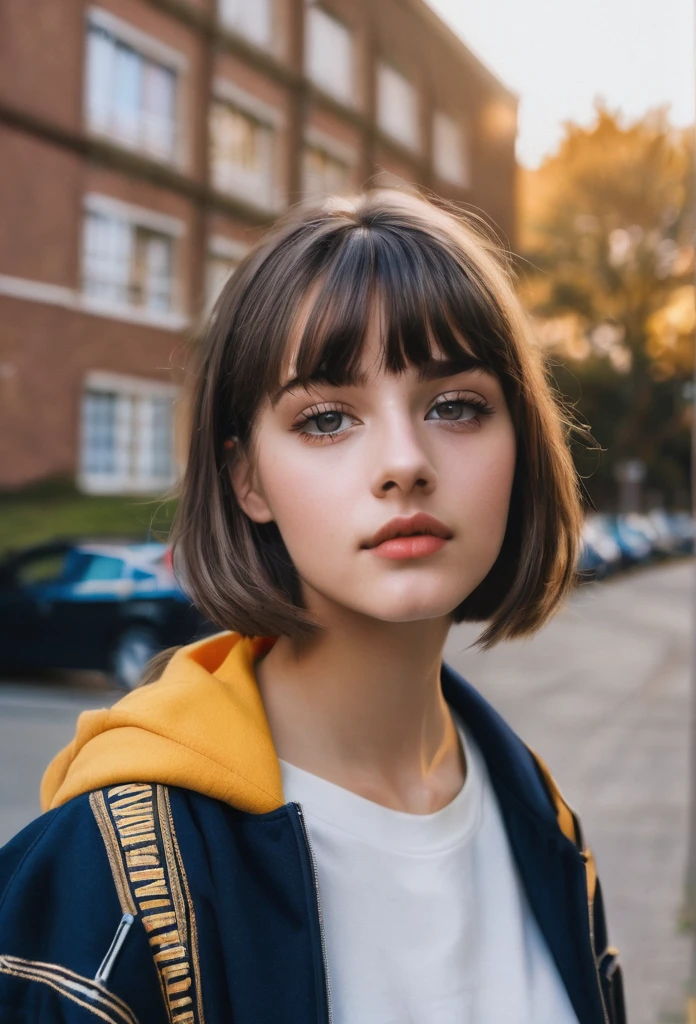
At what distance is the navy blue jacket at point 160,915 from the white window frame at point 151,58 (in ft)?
6.83

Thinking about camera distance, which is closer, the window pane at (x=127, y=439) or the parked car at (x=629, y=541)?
the window pane at (x=127, y=439)

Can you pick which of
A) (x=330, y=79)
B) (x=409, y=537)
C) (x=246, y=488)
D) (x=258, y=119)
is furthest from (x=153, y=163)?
(x=409, y=537)

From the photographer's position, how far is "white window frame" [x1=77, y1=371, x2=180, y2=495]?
2510 mm

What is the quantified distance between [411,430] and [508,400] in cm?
17

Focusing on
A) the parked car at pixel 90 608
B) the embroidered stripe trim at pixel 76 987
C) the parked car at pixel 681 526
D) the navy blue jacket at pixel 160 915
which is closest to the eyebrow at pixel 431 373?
the navy blue jacket at pixel 160 915

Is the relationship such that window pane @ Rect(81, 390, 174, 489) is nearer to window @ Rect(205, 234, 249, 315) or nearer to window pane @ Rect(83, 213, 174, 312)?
window pane @ Rect(83, 213, 174, 312)

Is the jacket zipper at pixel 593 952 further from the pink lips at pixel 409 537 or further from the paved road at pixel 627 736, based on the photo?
the pink lips at pixel 409 537

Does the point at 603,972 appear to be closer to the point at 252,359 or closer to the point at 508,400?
the point at 508,400

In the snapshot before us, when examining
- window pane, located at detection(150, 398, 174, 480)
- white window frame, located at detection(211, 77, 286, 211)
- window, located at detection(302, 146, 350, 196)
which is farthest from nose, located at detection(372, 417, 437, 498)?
window, located at detection(302, 146, 350, 196)

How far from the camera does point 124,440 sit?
2500 mm

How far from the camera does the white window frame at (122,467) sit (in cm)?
251

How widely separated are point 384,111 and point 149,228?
3.06ft

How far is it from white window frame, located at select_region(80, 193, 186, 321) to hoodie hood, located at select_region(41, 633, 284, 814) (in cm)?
176

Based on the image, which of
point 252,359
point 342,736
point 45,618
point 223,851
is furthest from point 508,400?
point 45,618
